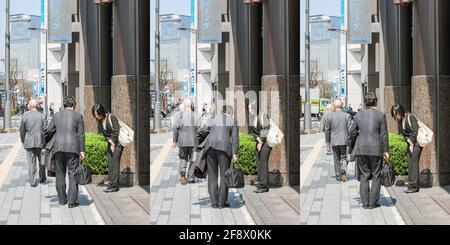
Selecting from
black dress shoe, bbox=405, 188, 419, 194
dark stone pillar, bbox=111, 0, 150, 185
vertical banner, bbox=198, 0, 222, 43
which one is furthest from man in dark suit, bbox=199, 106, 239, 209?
black dress shoe, bbox=405, 188, 419, 194

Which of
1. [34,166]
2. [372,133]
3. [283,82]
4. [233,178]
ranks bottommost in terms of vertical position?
[34,166]

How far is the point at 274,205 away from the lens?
1174cm

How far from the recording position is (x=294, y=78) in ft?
44.8

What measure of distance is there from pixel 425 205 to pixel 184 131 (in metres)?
5.52

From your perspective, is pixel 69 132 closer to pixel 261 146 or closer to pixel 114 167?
pixel 114 167

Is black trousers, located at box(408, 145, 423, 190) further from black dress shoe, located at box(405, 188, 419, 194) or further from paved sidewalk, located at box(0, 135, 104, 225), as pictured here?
paved sidewalk, located at box(0, 135, 104, 225)

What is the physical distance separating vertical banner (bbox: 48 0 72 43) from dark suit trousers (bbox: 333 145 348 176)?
8836mm

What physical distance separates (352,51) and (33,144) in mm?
24359

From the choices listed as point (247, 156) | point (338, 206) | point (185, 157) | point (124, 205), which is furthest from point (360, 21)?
point (124, 205)

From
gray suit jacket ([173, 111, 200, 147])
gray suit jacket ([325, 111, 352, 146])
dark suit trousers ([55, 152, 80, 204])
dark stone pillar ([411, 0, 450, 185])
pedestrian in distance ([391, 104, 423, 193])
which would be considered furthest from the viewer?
gray suit jacket ([325, 111, 352, 146])

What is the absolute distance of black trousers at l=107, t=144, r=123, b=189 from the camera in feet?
45.0

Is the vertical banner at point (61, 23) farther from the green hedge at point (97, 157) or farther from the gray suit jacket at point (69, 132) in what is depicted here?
the gray suit jacket at point (69, 132)

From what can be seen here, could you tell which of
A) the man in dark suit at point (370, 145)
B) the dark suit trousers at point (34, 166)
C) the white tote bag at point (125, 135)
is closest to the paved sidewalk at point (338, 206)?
the man in dark suit at point (370, 145)

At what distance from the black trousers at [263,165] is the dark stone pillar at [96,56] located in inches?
200
